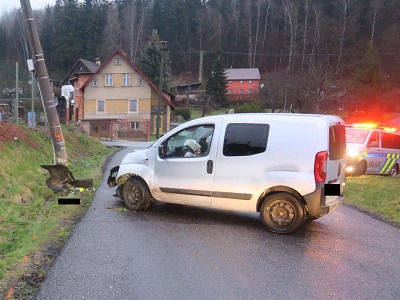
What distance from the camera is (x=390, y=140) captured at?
14.2 meters

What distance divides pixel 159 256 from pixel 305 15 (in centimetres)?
7615

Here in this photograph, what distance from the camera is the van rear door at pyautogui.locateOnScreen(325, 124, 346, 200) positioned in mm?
6094

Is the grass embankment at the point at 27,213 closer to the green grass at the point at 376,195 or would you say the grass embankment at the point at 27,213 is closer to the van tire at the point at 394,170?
the green grass at the point at 376,195

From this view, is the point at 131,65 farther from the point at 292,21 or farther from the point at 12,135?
the point at 12,135

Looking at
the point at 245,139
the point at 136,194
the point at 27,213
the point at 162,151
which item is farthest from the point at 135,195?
the point at 245,139

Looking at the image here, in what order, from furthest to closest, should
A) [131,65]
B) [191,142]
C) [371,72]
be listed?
[131,65], [371,72], [191,142]

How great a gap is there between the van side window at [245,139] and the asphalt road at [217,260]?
1.30 m

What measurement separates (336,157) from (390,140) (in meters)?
9.25

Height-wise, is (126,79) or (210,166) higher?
(126,79)

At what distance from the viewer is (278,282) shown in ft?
14.2

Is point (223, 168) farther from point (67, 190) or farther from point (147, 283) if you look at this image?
point (67, 190)

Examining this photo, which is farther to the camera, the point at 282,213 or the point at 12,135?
the point at 12,135

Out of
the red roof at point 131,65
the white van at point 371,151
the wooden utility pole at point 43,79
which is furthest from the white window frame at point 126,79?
the wooden utility pole at point 43,79

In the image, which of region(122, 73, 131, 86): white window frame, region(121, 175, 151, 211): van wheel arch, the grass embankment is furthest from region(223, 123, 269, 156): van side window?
region(122, 73, 131, 86): white window frame
